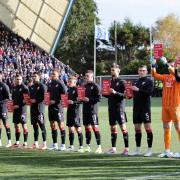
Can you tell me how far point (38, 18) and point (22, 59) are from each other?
20.2 feet

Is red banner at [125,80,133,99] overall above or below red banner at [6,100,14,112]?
above

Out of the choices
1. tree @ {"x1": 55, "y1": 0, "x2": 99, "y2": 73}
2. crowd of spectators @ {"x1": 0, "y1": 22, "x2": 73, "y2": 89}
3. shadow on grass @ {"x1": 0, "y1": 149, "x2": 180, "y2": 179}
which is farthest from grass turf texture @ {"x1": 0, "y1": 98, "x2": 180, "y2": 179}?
tree @ {"x1": 55, "y1": 0, "x2": 99, "y2": 73}

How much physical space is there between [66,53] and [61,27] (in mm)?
29418

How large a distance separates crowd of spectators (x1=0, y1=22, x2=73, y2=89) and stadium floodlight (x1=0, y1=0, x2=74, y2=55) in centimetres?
69

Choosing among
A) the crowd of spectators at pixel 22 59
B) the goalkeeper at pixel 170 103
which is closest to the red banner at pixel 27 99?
→ the goalkeeper at pixel 170 103

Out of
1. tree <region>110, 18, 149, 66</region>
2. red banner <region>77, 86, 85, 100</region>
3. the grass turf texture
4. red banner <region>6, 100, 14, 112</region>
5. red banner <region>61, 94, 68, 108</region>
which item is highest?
tree <region>110, 18, 149, 66</region>

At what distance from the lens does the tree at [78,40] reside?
8025cm

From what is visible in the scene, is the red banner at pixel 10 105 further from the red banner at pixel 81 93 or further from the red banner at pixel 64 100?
the red banner at pixel 81 93

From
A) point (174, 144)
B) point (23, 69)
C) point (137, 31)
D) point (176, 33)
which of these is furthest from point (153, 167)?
point (176, 33)

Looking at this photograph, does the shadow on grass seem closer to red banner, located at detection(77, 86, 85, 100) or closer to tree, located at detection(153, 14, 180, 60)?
red banner, located at detection(77, 86, 85, 100)

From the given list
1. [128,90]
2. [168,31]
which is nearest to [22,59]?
[128,90]

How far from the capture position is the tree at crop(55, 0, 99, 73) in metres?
80.2

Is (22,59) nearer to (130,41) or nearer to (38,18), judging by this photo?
(38,18)

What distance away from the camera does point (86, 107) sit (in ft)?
49.5
